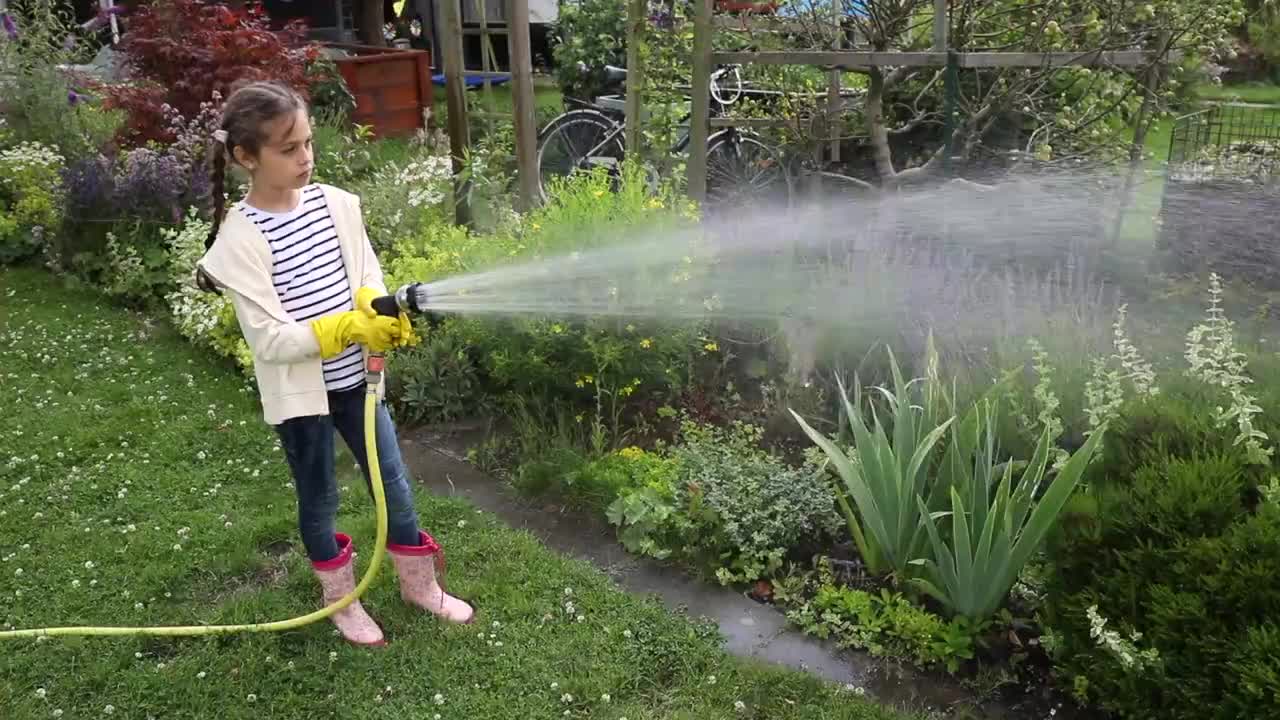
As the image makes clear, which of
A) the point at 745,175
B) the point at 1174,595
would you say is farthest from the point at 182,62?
the point at 1174,595

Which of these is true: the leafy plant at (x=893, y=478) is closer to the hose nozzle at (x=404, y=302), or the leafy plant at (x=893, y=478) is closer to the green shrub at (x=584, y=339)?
the green shrub at (x=584, y=339)

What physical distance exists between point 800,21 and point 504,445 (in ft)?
9.61

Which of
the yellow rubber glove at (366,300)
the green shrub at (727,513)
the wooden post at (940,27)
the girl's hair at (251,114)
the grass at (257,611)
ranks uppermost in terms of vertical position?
the wooden post at (940,27)

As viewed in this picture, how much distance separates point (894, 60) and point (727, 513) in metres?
2.42

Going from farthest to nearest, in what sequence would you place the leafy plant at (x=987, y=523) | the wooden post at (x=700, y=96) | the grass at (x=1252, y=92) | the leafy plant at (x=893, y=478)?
the grass at (x=1252, y=92) < the wooden post at (x=700, y=96) < the leafy plant at (x=893, y=478) < the leafy plant at (x=987, y=523)

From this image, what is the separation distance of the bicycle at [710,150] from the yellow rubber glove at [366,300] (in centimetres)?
289

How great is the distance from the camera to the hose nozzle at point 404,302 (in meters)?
2.76

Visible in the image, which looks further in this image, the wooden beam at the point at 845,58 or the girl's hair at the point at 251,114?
the wooden beam at the point at 845,58

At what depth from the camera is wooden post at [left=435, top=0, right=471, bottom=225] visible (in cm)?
614

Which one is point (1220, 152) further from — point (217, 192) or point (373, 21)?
point (373, 21)

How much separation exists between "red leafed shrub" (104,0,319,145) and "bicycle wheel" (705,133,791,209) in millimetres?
3197

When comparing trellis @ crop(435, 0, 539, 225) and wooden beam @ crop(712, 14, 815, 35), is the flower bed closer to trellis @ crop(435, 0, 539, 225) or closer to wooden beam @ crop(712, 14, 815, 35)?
trellis @ crop(435, 0, 539, 225)

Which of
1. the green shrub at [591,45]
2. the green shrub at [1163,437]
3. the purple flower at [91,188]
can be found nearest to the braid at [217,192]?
the green shrub at [1163,437]

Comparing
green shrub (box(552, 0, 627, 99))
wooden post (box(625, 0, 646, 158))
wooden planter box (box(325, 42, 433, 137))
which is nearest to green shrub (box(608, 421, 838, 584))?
wooden post (box(625, 0, 646, 158))
